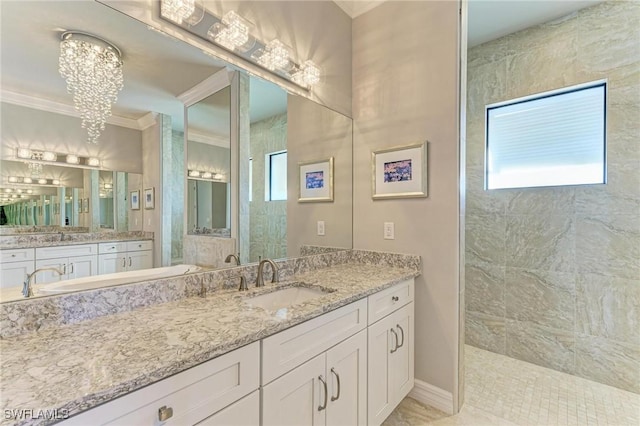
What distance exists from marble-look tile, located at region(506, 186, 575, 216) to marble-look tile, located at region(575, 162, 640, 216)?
61mm

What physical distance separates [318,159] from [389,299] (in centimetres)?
118

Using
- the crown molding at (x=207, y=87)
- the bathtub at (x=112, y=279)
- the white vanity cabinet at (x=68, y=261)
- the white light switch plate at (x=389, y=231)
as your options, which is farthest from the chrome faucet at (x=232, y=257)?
the white light switch plate at (x=389, y=231)

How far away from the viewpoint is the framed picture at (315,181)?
2.25 metres

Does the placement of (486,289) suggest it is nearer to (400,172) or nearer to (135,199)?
(400,172)

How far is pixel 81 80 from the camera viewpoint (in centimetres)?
112

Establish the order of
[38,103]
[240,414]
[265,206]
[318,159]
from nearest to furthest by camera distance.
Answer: [240,414]
[38,103]
[265,206]
[318,159]

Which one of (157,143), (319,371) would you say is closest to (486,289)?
(319,371)

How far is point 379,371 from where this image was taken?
63.2 inches

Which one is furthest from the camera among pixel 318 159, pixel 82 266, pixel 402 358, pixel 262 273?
pixel 318 159

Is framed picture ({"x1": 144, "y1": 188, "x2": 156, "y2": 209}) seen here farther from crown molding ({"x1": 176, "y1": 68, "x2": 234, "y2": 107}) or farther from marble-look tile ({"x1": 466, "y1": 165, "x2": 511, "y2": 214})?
marble-look tile ({"x1": 466, "y1": 165, "x2": 511, "y2": 214})

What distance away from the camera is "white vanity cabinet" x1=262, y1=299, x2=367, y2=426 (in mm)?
1036

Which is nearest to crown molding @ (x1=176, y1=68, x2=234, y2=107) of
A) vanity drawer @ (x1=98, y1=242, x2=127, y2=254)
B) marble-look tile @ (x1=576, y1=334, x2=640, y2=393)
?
vanity drawer @ (x1=98, y1=242, x2=127, y2=254)

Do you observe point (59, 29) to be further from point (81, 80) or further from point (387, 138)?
point (387, 138)

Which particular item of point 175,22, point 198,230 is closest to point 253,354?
point 198,230
